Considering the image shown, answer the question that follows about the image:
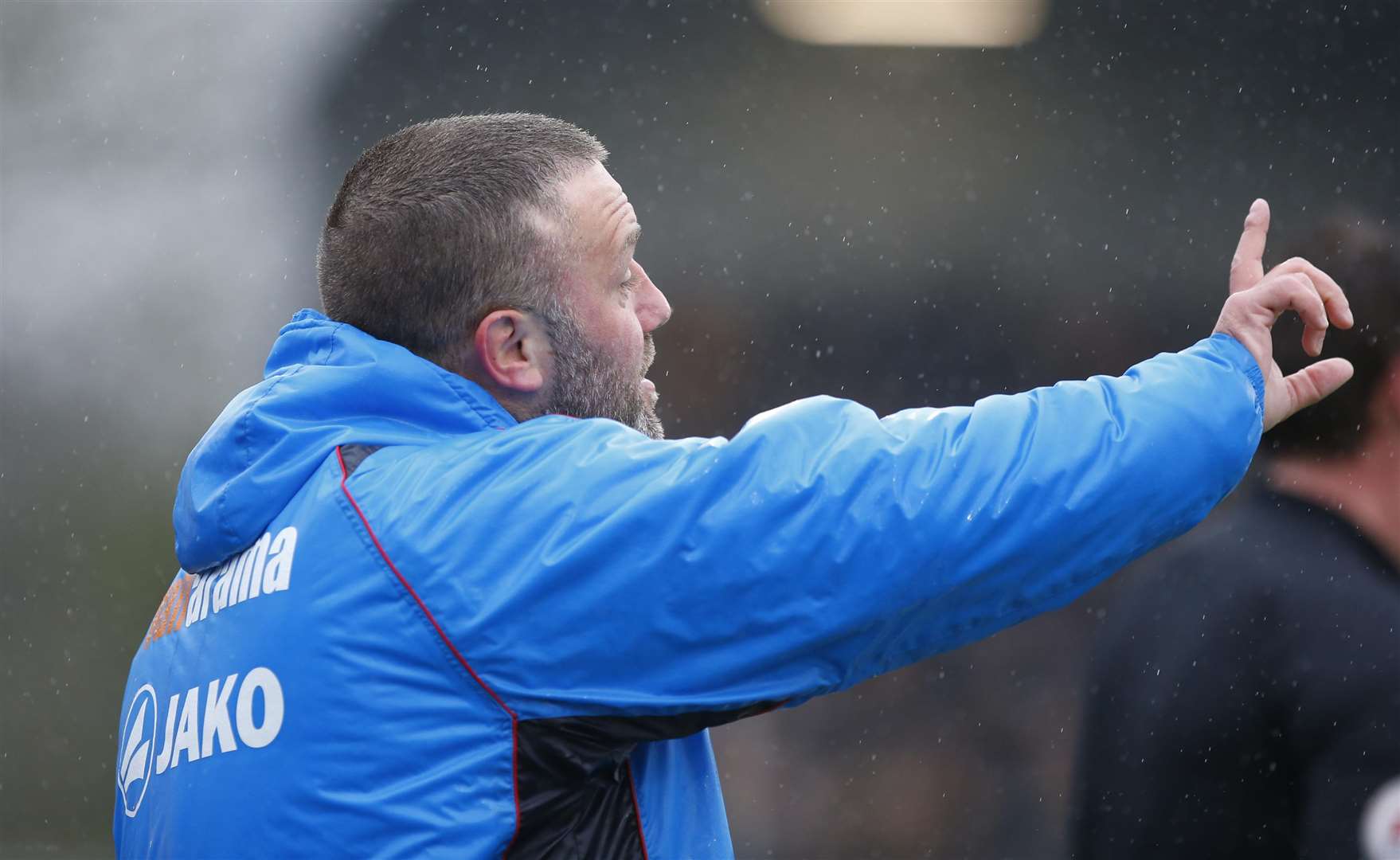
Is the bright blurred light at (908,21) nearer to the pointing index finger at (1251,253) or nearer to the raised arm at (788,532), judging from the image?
the pointing index finger at (1251,253)

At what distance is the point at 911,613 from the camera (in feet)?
2.40

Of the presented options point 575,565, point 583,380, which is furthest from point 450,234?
point 575,565

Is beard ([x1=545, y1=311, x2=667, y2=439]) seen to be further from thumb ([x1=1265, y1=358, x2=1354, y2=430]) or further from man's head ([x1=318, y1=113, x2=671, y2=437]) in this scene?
thumb ([x1=1265, y1=358, x2=1354, y2=430])

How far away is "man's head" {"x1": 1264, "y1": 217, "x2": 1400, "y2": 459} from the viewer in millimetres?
1344

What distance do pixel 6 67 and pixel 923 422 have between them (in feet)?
8.68

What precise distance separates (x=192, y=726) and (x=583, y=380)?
1.17 feet

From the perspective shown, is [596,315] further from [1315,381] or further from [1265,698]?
[1265,698]

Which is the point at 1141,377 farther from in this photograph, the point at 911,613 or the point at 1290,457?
the point at 1290,457

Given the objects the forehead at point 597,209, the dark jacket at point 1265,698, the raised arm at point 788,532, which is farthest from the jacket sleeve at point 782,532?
the dark jacket at point 1265,698

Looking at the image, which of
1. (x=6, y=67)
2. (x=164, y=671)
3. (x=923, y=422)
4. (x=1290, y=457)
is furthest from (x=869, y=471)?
(x=6, y=67)

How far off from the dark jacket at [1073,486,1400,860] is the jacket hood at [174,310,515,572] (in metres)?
0.83

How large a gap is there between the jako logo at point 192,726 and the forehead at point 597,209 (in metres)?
0.39

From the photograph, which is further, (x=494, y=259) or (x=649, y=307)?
(x=649, y=307)

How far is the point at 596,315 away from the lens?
937 mm
